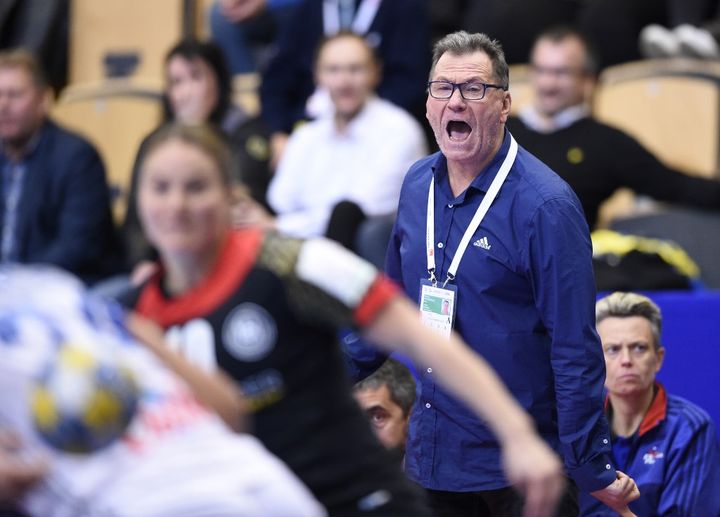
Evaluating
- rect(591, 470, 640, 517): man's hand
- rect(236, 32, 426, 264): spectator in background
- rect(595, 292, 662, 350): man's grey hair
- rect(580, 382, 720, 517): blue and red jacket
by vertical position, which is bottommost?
rect(580, 382, 720, 517): blue and red jacket

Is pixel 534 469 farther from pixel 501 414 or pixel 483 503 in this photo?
pixel 483 503

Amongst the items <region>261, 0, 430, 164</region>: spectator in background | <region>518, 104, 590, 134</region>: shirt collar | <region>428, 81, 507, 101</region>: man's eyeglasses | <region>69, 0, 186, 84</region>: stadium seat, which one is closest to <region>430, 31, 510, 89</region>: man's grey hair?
<region>428, 81, 507, 101</region>: man's eyeglasses

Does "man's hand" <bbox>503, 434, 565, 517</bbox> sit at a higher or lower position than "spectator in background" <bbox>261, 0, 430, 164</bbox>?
lower

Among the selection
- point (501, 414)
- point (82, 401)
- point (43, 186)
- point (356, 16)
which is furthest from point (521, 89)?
point (82, 401)

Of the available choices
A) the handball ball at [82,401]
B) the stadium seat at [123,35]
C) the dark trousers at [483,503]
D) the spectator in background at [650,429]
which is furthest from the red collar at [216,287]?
the stadium seat at [123,35]

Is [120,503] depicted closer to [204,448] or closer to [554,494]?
[204,448]

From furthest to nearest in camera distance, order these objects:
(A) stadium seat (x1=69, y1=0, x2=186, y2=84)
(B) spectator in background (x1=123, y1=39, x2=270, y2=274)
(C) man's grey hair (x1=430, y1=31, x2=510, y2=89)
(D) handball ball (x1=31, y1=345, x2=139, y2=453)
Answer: (A) stadium seat (x1=69, y1=0, x2=186, y2=84), (B) spectator in background (x1=123, y1=39, x2=270, y2=274), (C) man's grey hair (x1=430, y1=31, x2=510, y2=89), (D) handball ball (x1=31, y1=345, x2=139, y2=453)

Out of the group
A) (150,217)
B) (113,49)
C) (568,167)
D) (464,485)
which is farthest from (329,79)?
(150,217)

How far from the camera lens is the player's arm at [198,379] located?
7.75ft

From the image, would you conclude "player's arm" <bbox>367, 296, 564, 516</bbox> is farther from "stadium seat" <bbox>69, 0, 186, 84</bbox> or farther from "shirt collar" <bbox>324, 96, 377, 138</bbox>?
"stadium seat" <bbox>69, 0, 186, 84</bbox>

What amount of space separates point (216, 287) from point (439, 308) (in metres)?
1.14

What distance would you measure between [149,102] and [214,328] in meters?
5.59

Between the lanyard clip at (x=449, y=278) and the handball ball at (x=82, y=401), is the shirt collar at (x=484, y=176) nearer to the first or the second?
the lanyard clip at (x=449, y=278)

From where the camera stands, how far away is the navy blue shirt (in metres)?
3.43
